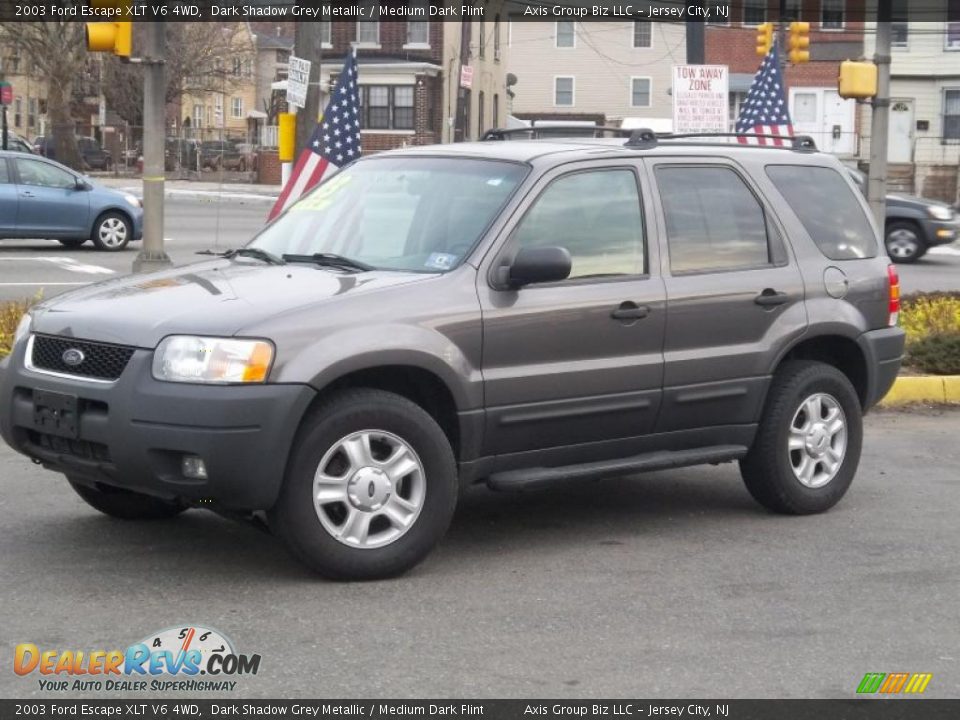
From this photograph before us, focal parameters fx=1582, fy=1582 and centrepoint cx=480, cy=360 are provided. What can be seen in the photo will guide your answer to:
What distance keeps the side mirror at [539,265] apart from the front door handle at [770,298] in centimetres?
130

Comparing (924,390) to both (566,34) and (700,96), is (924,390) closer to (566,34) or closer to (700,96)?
(700,96)

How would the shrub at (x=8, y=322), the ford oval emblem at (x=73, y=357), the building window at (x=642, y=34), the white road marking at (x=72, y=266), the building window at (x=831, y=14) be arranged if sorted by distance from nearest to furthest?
the ford oval emblem at (x=73, y=357)
the shrub at (x=8, y=322)
the white road marking at (x=72, y=266)
the building window at (x=831, y=14)
the building window at (x=642, y=34)

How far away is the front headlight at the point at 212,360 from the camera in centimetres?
589

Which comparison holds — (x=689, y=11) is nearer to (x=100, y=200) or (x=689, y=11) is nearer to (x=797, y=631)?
(x=100, y=200)

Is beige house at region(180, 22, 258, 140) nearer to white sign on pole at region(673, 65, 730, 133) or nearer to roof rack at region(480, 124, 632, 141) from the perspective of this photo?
white sign on pole at region(673, 65, 730, 133)

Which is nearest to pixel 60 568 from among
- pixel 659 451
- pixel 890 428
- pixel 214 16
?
pixel 659 451

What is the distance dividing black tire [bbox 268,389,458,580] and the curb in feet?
19.2

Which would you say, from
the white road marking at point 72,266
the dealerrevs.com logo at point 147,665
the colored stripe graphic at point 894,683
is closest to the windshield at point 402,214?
the dealerrevs.com logo at point 147,665

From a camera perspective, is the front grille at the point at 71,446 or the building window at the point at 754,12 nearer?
the front grille at the point at 71,446

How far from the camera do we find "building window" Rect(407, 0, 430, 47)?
5475cm

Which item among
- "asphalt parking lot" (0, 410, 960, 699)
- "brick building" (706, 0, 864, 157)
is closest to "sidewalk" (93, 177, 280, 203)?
"brick building" (706, 0, 864, 157)

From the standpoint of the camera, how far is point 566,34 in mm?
74375

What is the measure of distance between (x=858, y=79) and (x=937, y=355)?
240 inches

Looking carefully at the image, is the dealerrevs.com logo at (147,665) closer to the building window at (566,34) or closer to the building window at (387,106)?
the building window at (387,106)
